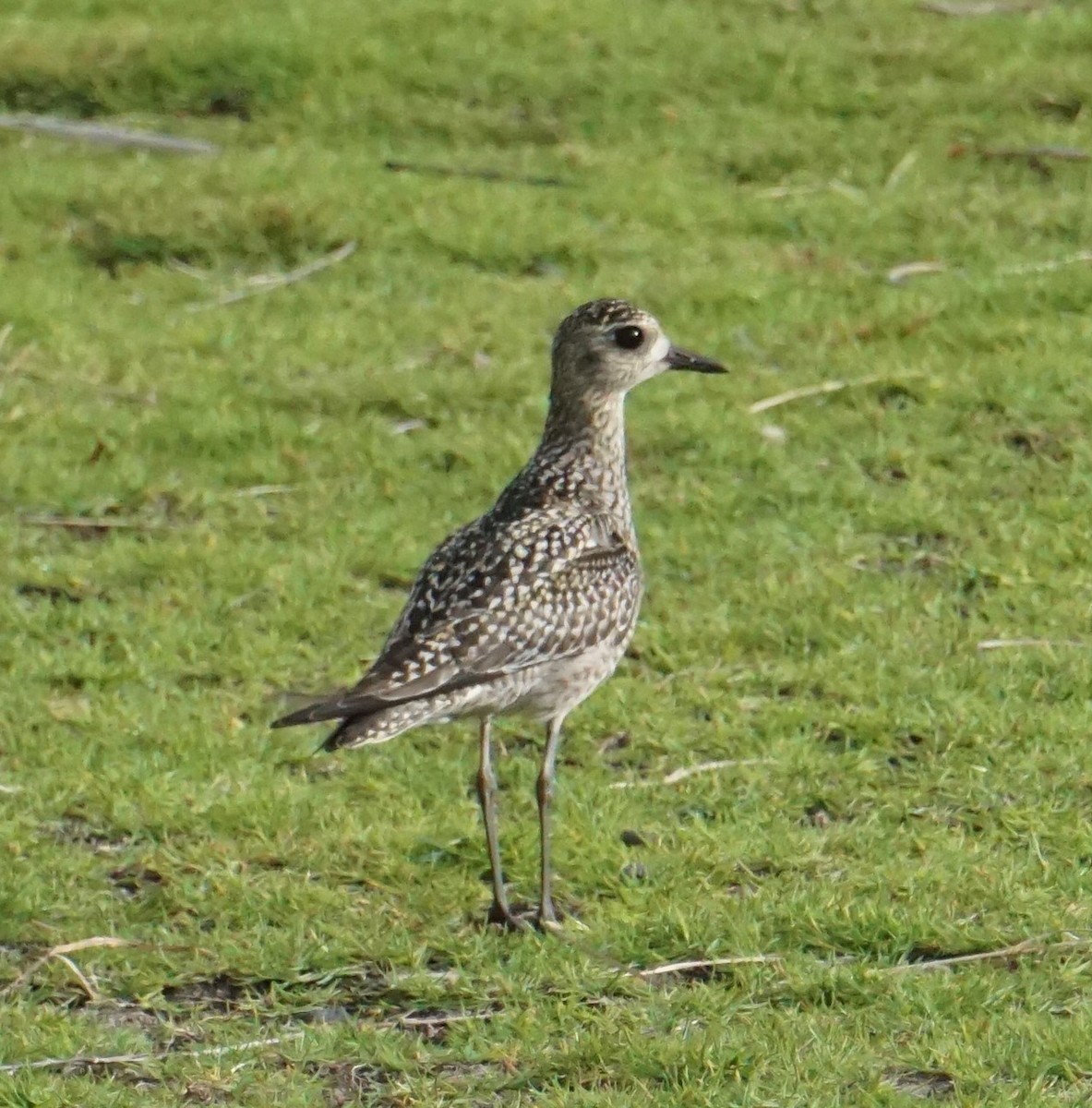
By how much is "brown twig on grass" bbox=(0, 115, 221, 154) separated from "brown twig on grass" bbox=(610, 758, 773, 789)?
710cm

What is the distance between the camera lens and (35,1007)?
19.6 feet

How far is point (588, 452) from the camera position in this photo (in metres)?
7.31

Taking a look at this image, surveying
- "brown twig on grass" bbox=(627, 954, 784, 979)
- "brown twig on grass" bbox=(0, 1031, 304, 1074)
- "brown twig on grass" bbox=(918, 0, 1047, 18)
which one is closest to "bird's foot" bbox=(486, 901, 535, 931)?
"brown twig on grass" bbox=(627, 954, 784, 979)

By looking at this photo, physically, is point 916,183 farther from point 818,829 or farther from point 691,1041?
point 691,1041

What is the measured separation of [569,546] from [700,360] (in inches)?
42.9

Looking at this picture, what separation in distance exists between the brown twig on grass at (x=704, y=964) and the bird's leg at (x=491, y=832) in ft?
1.45

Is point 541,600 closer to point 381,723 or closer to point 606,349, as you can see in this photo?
point 381,723

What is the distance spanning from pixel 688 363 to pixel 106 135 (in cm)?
691

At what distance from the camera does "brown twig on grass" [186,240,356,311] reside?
1173 centimetres

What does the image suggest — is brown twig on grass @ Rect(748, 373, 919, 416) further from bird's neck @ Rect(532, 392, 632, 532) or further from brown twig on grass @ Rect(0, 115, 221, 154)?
brown twig on grass @ Rect(0, 115, 221, 154)

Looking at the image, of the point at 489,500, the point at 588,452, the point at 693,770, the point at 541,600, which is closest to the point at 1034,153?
the point at 489,500

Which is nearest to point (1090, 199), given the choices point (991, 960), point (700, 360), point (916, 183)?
point (916, 183)

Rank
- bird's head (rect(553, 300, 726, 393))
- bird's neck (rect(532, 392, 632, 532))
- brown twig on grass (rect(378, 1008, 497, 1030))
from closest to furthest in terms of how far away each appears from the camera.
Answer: brown twig on grass (rect(378, 1008, 497, 1030)) < bird's neck (rect(532, 392, 632, 532)) < bird's head (rect(553, 300, 726, 393))

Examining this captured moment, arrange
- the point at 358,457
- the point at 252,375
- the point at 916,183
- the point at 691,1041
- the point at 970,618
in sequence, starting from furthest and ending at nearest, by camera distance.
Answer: the point at 916,183 < the point at 252,375 < the point at 358,457 < the point at 970,618 < the point at 691,1041
